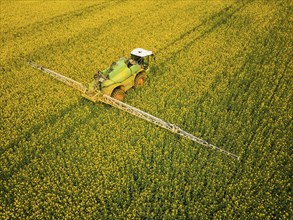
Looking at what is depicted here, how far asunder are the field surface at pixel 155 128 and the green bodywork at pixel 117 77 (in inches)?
32.0

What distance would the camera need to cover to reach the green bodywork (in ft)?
35.4

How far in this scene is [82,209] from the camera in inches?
290

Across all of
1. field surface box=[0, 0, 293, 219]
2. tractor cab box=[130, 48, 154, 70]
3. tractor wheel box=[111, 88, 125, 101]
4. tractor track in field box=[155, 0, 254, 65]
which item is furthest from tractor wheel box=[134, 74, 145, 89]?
tractor track in field box=[155, 0, 254, 65]

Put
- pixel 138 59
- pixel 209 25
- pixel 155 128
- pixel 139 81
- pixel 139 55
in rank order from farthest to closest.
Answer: pixel 209 25 < pixel 138 59 < pixel 139 81 < pixel 139 55 < pixel 155 128

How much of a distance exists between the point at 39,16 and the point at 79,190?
1912 cm

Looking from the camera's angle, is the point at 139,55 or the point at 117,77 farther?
the point at 139,55

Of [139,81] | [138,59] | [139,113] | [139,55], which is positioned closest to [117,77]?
[139,81]

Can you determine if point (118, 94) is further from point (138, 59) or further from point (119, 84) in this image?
point (138, 59)

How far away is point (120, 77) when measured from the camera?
11148mm

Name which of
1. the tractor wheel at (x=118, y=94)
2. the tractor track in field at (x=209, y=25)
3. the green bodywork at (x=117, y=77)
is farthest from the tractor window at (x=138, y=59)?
the tractor track in field at (x=209, y=25)

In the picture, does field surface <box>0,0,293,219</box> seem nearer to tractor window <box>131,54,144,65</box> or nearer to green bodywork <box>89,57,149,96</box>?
green bodywork <box>89,57,149,96</box>

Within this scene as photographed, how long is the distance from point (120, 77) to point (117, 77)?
156mm

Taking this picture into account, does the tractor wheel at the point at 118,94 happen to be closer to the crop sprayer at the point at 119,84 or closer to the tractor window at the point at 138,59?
the crop sprayer at the point at 119,84

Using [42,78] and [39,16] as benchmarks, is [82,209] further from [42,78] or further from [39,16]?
[39,16]
